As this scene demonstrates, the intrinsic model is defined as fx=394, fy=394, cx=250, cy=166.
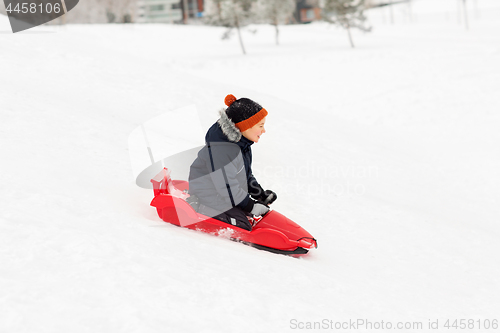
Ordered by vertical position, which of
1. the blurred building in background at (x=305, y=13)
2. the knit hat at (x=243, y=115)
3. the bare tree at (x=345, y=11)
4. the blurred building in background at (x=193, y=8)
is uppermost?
the blurred building in background at (x=193, y=8)

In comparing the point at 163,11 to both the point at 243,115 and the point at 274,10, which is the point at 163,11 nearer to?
the point at 274,10

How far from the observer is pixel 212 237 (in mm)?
3445

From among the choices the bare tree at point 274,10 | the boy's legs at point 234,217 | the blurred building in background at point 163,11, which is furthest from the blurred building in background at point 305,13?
the boy's legs at point 234,217

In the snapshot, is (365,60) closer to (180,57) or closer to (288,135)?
(180,57)

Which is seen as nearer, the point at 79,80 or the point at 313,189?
the point at 313,189

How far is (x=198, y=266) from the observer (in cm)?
268

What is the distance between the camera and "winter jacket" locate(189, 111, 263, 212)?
3.37m

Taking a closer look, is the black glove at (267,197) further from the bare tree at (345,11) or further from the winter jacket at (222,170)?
the bare tree at (345,11)

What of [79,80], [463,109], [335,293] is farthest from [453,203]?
[463,109]

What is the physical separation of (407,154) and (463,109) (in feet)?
18.7

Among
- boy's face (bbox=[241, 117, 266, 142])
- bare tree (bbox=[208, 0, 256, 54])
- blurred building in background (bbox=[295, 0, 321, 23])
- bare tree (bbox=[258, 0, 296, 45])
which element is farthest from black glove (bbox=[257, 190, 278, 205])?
blurred building in background (bbox=[295, 0, 321, 23])

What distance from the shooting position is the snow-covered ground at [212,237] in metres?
2.18

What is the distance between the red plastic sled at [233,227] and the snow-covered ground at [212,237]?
129mm

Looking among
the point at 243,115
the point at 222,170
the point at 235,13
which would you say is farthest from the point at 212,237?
the point at 235,13
